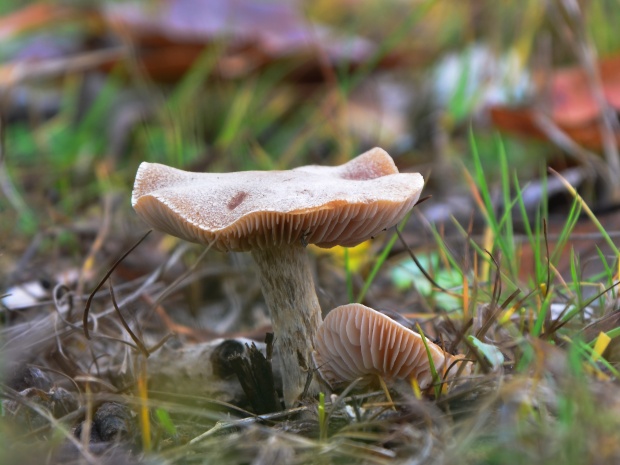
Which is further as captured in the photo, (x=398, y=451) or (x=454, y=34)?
(x=454, y=34)

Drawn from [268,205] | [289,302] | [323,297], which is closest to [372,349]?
[289,302]

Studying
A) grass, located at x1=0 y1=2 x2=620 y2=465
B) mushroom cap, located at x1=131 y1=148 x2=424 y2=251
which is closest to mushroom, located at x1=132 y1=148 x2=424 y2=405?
mushroom cap, located at x1=131 y1=148 x2=424 y2=251

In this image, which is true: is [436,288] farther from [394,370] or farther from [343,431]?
[343,431]

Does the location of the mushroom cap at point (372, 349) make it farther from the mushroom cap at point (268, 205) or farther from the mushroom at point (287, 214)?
the mushroom cap at point (268, 205)

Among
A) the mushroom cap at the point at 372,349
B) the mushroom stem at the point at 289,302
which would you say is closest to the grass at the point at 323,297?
the mushroom cap at the point at 372,349

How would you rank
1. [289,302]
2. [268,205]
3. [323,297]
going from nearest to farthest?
[268,205] < [289,302] < [323,297]

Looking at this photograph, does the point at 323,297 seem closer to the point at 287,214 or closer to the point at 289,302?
the point at 289,302

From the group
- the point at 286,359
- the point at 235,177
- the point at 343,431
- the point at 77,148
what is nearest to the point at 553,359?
the point at 343,431
